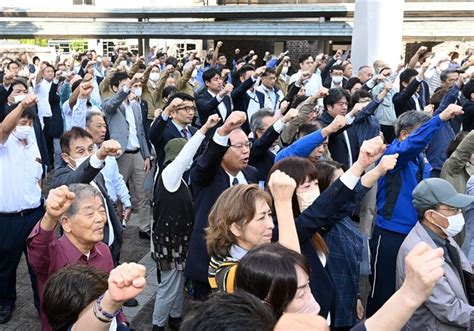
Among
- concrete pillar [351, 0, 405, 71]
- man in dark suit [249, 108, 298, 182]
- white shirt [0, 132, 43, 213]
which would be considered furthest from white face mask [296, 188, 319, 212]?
concrete pillar [351, 0, 405, 71]

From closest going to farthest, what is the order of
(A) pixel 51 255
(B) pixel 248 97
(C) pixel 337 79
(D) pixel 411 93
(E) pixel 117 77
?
(A) pixel 51 255 < (D) pixel 411 93 < (E) pixel 117 77 < (B) pixel 248 97 < (C) pixel 337 79

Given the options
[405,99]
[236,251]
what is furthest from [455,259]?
[405,99]

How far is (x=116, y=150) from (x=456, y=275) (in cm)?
208

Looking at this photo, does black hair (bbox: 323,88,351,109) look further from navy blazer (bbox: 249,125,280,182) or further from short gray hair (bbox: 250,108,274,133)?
navy blazer (bbox: 249,125,280,182)

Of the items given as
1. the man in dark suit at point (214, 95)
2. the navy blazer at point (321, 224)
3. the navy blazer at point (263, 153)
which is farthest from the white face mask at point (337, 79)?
the navy blazer at point (321, 224)

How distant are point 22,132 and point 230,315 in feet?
10.9

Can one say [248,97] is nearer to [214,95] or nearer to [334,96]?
[214,95]

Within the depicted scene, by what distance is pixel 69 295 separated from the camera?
2.06 m

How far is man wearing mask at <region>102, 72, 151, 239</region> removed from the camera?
628 cm

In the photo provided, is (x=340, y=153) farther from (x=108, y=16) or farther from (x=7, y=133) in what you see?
(x=108, y=16)

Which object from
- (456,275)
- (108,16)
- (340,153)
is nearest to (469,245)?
(456,275)

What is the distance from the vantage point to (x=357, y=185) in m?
2.66

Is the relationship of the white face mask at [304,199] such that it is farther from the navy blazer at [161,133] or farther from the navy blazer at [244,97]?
the navy blazer at [244,97]

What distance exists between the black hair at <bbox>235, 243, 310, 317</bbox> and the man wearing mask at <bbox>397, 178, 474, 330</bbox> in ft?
3.91
